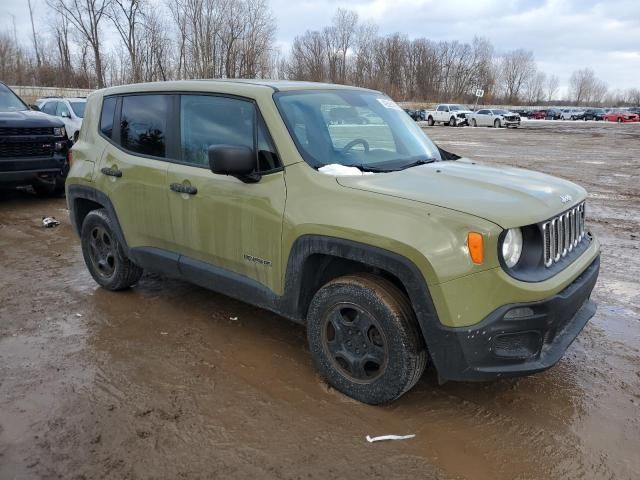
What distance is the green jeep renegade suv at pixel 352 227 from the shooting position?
2713 mm

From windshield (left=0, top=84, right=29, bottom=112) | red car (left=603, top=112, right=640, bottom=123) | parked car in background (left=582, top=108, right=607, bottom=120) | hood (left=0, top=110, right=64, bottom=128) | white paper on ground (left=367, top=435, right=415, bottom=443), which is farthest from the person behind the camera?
parked car in background (left=582, top=108, right=607, bottom=120)

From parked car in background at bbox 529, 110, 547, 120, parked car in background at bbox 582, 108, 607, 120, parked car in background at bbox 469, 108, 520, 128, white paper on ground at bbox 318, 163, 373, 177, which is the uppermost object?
white paper on ground at bbox 318, 163, 373, 177

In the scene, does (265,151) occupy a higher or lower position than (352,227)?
higher

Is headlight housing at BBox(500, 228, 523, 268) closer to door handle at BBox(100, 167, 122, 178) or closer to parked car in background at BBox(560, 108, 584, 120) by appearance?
door handle at BBox(100, 167, 122, 178)

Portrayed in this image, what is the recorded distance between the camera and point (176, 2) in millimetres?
44188

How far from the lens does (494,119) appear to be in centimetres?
4397

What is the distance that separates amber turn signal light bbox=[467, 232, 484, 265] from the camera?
8.60 ft

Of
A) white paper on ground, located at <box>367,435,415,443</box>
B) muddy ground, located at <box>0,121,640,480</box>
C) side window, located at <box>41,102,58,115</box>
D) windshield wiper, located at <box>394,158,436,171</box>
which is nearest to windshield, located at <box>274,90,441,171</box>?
windshield wiper, located at <box>394,158,436,171</box>

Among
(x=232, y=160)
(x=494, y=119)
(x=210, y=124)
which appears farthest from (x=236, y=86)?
(x=494, y=119)

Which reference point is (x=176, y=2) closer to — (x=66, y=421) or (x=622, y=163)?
(x=622, y=163)

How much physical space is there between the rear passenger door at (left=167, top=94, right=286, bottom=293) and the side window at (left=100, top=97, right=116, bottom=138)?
1002 mm

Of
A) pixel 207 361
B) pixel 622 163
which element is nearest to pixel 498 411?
pixel 207 361

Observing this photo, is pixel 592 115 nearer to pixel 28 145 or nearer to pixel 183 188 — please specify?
pixel 28 145

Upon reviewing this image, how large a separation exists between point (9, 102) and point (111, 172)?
6947mm
